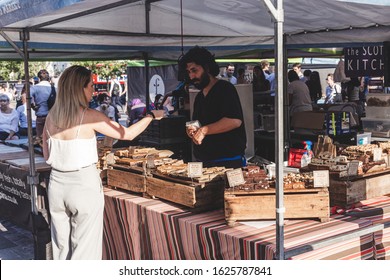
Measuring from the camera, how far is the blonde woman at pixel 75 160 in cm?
302

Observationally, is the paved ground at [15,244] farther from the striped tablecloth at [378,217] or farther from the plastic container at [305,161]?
the striped tablecloth at [378,217]

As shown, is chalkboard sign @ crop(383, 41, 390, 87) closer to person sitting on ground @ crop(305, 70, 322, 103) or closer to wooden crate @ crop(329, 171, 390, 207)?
wooden crate @ crop(329, 171, 390, 207)

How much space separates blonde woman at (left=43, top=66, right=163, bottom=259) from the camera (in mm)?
3021

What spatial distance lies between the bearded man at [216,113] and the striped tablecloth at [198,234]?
0.53 m

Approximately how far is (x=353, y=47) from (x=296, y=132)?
1.82 meters

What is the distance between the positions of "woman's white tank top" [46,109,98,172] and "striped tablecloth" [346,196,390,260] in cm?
155

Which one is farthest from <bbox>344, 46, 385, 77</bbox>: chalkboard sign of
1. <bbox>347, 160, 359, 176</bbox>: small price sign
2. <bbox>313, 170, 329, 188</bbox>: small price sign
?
<bbox>313, 170, 329, 188</bbox>: small price sign

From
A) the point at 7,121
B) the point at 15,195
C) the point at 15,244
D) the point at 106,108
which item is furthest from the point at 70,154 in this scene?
the point at 106,108

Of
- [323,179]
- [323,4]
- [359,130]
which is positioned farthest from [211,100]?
[359,130]

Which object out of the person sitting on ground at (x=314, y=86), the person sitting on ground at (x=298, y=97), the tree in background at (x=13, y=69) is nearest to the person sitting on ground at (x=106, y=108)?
the person sitting on ground at (x=298, y=97)

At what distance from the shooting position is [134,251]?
3.50 m

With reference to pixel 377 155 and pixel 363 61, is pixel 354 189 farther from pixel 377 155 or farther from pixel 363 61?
pixel 363 61

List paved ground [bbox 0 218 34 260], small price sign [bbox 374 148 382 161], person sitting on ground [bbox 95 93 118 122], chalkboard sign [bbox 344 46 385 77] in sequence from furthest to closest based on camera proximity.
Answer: person sitting on ground [bbox 95 93 118 122]
chalkboard sign [bbox 344 46 385 77]
paved ground [bbox 0 218 34 260]
small price sign [bbox 374 148 382 161]
